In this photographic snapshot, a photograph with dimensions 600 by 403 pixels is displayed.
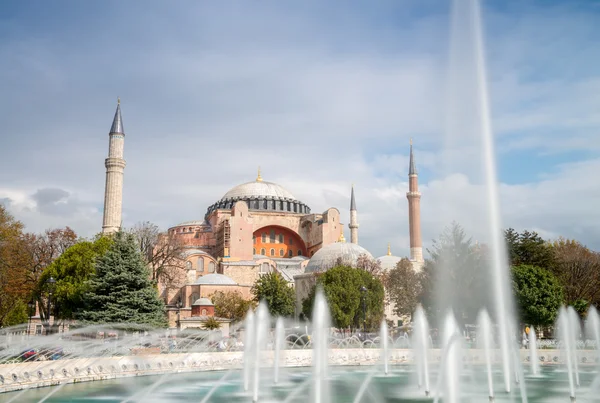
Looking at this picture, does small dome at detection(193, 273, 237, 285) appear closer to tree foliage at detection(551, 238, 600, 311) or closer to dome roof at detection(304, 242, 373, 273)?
dome roof at detection(304, 242, 373, 273)

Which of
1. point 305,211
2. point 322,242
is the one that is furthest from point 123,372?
point 305,211

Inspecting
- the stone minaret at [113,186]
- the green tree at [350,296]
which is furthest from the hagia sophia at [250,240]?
the green tree at [350,296]

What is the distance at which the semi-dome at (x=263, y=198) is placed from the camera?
59.8 meters

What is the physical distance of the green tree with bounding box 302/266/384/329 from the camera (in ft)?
107

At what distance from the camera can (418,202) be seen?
52.1 m

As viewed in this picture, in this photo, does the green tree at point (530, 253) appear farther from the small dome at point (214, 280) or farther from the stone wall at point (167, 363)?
the small dome at point (214, 280)

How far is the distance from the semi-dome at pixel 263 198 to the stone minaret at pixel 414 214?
44.2 feet

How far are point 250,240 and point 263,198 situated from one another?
8291 mm

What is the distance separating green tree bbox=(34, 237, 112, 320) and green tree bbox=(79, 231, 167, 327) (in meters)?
2.48

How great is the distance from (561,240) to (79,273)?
3717 centimetres

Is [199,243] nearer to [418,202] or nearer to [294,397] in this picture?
[418,202]

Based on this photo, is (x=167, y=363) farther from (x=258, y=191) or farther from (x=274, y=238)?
(x=258, y=191)

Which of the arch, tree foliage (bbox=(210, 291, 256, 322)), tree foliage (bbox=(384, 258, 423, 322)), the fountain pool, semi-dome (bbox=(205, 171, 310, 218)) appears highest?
semi-dome (bbox=(205, 171, 310, 218))

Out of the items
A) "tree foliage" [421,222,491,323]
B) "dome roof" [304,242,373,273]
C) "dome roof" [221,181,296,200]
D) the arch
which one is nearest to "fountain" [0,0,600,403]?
"tree foliage" [421,222,491,323]
